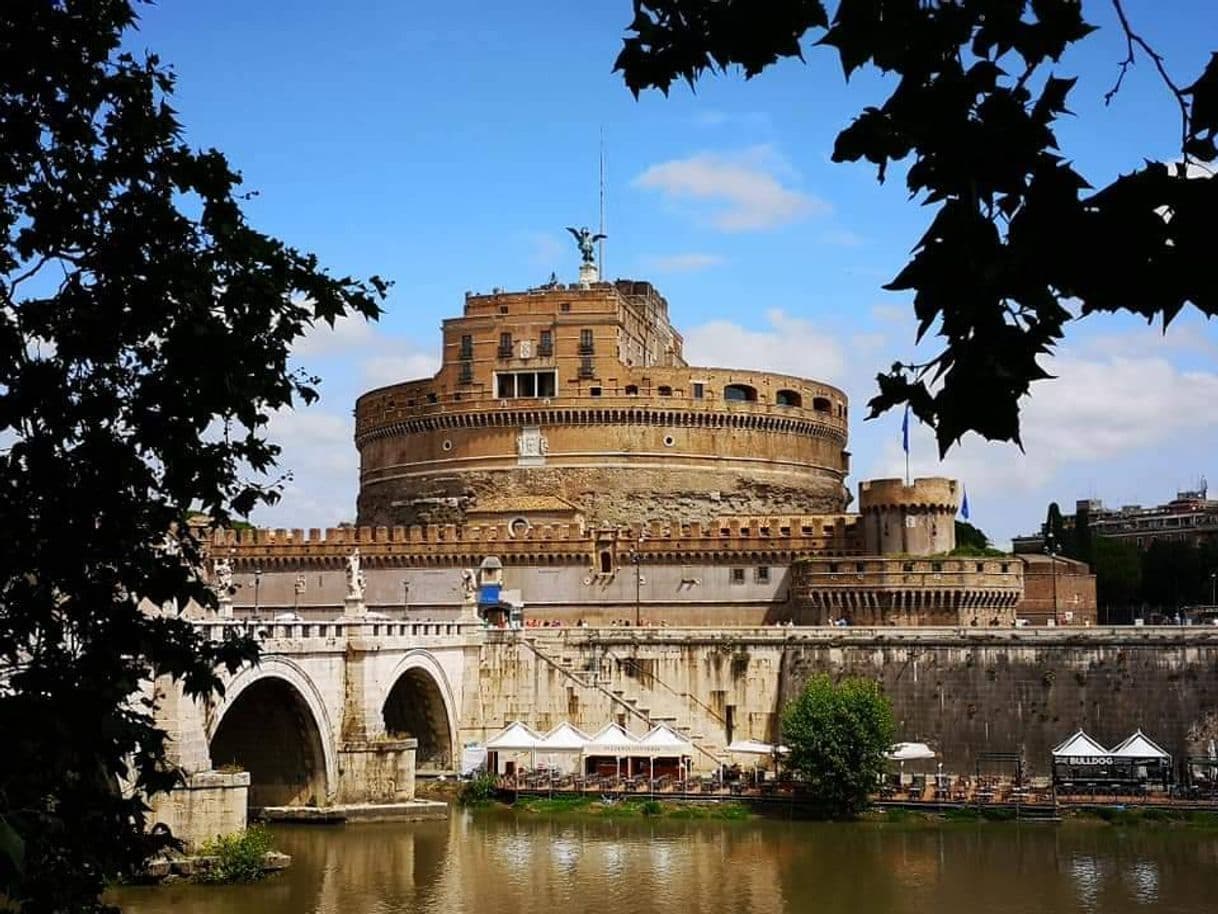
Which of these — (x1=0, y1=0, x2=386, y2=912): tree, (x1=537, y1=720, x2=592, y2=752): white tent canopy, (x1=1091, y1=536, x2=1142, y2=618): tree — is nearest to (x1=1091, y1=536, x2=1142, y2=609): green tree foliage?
(x1=1091, y1=536, x2=1142, y2=618): tree

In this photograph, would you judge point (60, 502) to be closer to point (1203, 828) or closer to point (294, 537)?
point (1203, 828)

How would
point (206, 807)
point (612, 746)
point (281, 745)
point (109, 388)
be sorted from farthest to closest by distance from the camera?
point (612, 746) < point (281, 745) < point (206, 807) < point (109, 388)

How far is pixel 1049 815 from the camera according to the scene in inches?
1292

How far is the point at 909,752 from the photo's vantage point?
36.0 m

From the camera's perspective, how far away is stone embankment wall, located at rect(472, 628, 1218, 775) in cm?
3634

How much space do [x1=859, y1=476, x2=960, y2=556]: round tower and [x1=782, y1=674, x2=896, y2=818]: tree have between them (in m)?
10.9

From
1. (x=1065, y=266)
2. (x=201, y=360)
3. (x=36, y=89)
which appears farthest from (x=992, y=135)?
(x=36, y=89)

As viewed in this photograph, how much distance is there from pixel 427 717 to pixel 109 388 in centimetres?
3066

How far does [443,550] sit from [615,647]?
9.35 meters

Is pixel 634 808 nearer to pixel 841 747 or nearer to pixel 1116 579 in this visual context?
pixel 841 747

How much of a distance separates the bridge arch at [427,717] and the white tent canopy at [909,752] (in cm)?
1065

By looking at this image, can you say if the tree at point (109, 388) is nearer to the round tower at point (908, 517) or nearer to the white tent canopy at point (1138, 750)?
the white tent canopy at point (1138, 750)

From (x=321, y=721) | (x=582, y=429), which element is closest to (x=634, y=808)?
(x=321, y=721)

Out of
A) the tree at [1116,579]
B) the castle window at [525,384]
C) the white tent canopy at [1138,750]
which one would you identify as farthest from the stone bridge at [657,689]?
the tree at [1116,579]
